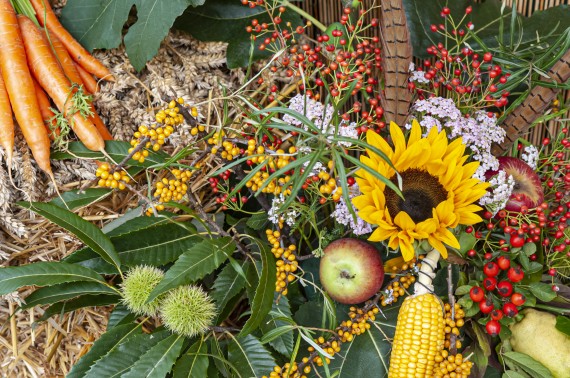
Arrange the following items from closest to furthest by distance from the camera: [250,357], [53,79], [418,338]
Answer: [418,338]
[250,357]
[53,79]

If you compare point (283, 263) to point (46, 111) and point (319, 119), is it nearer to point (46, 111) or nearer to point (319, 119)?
point (319, 119)

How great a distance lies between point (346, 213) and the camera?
3.18ft

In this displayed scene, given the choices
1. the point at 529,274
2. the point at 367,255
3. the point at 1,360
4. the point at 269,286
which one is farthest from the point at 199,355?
the point at 529,274

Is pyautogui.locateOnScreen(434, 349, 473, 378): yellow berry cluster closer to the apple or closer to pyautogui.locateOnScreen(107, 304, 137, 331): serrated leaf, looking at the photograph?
the apple

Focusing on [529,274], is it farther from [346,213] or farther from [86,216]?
[86,216]

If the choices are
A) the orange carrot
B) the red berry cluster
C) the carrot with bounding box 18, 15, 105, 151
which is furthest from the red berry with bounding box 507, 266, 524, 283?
the orange carrot

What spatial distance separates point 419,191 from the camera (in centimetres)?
92

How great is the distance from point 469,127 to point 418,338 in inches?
14.5

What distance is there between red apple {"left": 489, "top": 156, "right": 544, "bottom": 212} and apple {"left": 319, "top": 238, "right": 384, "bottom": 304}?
270 mm

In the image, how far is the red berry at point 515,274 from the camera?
3.00 feet

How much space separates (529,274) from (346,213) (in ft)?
1.10

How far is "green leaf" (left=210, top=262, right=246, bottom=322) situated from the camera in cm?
103

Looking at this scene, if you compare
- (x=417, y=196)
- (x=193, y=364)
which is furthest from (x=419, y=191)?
(x=193, y=364)

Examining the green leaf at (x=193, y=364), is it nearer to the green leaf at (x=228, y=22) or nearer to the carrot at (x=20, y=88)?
the carrot at (x=20, y=88)
